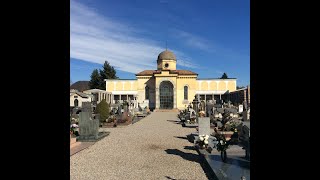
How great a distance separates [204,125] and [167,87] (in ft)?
114

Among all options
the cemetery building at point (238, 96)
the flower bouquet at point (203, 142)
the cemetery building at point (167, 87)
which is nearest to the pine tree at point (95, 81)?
the cemetery building at point (167, 87)

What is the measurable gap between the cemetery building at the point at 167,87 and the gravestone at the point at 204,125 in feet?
98.3

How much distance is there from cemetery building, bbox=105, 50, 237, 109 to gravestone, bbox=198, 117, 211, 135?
29955 millimetres

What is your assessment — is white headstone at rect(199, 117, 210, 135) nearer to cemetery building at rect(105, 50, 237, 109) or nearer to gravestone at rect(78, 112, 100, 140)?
gravestone at rect(78, 112, 100, 140)

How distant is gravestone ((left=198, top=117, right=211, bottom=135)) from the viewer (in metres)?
11.2

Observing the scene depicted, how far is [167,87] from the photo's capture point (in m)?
45.9

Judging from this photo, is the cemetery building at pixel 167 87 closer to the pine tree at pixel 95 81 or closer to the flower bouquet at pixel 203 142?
the pine tree at pixel 95 81

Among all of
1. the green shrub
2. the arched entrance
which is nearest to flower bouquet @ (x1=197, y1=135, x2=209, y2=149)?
the green shrub

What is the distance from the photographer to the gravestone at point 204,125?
11.2 metres
